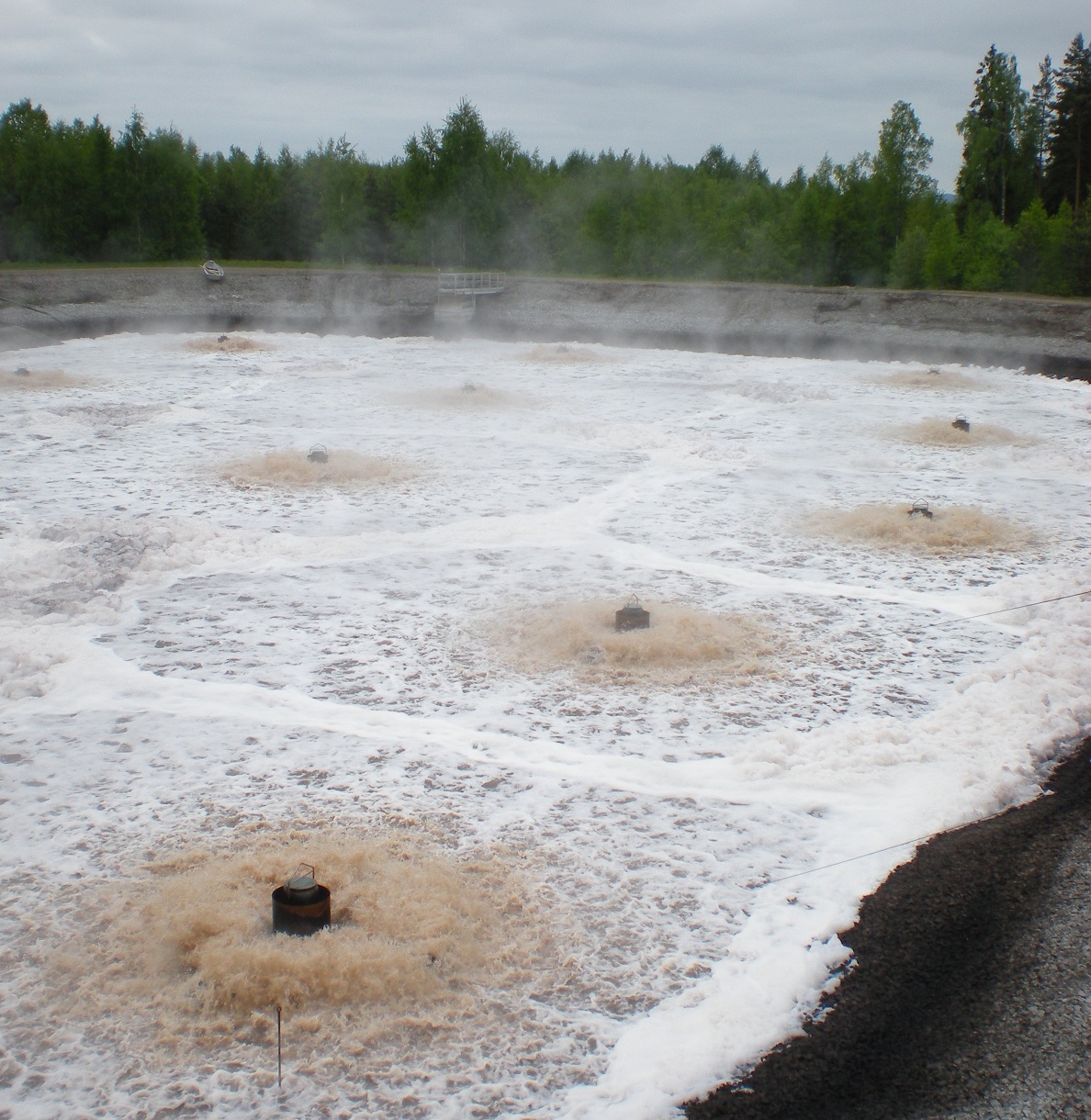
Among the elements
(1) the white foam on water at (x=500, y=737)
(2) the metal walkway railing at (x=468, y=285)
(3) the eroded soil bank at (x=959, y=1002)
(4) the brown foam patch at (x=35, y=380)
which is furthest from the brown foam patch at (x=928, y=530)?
(2) the metal walkway railing at (x=468, y=285)

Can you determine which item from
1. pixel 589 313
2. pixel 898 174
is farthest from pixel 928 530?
pixel 898 174

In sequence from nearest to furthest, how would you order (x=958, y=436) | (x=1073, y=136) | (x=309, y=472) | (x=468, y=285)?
(x=309, y=472), (x=958, y=436), (x=468, y=285), (x=1073, y=136)

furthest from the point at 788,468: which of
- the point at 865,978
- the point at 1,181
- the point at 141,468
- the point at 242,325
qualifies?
the point at 1,181

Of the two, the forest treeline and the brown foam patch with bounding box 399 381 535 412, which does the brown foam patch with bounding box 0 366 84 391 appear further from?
the forest treeline

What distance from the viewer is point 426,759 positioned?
5.66m

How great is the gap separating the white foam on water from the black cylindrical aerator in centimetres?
10

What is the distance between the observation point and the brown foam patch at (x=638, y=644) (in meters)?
6.74

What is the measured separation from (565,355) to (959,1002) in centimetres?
1764

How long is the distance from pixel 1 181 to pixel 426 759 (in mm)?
43083

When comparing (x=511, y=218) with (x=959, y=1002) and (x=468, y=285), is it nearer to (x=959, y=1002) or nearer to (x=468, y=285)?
(x=468, y=285)

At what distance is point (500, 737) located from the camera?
19.4 feet

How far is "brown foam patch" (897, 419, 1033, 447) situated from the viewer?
1332cm

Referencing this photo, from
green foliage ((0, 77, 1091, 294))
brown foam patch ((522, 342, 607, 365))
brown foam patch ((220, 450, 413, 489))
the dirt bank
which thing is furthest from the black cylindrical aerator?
green foliage ((0, 77, 1091, 294))

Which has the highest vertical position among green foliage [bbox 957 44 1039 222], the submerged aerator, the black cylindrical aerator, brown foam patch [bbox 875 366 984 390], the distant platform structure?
green foliage [bbox 957 44 1039 222]
